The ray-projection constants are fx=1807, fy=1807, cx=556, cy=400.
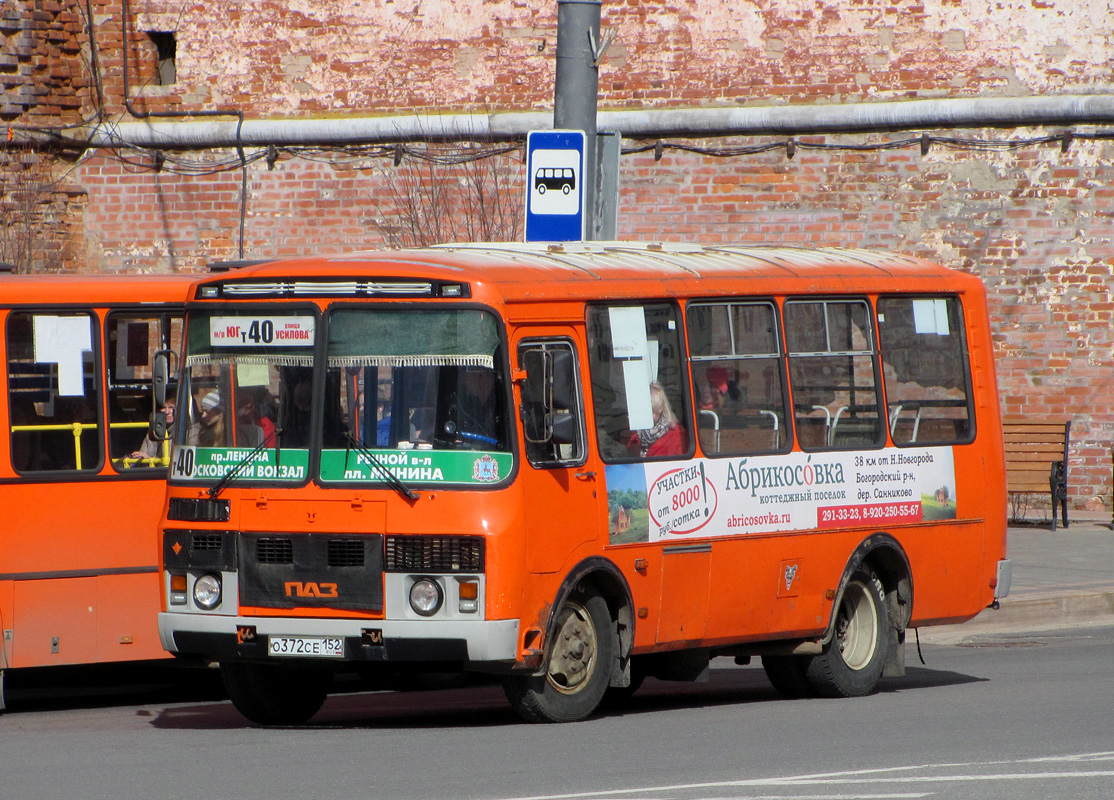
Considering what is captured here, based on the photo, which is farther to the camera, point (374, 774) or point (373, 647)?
point (373, 647)

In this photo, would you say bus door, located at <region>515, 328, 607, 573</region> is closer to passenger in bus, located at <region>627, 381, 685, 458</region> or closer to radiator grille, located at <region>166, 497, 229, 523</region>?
passenger in bus, located at <region>627, 381, 685, 458</region>

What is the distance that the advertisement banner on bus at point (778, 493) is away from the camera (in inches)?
358

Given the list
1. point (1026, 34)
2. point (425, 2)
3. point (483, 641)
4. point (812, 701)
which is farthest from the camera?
point (425, 2)

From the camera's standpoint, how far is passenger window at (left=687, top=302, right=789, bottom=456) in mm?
9555

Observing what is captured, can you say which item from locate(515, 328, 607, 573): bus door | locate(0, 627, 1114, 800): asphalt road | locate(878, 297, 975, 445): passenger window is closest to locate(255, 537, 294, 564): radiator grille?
locate(0, 627, 1114, 800): asphalt road

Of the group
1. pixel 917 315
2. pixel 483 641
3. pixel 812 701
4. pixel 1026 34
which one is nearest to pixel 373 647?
pixel 483 641

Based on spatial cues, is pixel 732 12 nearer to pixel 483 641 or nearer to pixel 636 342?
pixel 636 342

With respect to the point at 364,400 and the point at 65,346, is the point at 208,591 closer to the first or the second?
the point at 364,400

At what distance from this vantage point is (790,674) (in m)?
10.4

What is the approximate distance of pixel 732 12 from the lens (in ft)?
66.2

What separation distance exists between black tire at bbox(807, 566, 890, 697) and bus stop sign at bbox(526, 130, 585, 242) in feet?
10.6

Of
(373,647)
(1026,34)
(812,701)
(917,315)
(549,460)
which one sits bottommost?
(812,701)

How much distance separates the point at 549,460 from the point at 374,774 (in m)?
1.90

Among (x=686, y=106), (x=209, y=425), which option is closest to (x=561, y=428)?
(x=209, y=425)
